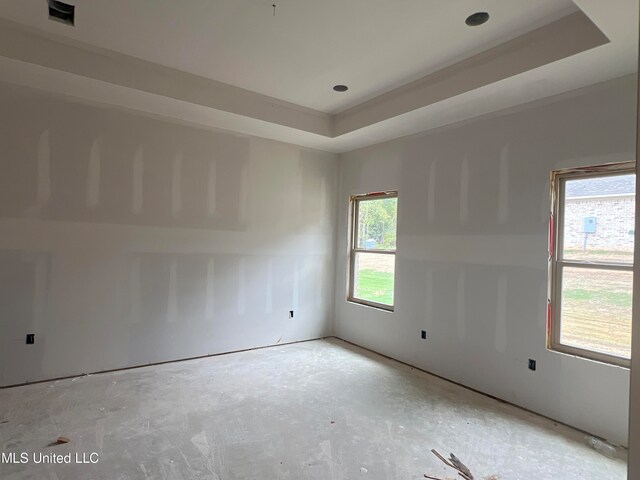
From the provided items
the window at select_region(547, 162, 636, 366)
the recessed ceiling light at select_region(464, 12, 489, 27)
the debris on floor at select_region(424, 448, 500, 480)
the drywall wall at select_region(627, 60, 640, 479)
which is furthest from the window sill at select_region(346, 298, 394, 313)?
the drywall wall at select_region(627, 60, 640, 479)

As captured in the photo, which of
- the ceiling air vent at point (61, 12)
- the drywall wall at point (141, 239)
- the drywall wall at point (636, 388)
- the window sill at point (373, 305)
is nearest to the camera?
the drywall wall at point (636, 388)

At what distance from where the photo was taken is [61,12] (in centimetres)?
267

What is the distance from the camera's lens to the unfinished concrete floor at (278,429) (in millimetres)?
2307

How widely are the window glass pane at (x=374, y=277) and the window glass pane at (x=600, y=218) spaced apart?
2.06 metres

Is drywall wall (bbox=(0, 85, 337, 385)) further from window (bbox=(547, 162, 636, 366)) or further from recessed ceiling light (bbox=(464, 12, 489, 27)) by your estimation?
window (bbox=(547, 162, 636, 366))

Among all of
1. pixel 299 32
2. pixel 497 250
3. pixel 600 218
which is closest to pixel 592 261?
pixel 600 218

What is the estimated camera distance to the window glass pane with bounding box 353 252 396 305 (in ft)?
15.8

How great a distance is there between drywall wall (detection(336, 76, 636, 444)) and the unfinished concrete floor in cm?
31

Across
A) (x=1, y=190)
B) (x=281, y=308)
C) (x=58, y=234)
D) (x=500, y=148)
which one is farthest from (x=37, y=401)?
(x=500, y=148)

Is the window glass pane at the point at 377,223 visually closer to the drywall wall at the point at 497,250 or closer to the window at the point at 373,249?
the window at the point at 373,249

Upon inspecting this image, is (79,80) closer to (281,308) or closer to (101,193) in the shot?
(101,193)

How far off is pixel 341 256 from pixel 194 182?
235 centimetres

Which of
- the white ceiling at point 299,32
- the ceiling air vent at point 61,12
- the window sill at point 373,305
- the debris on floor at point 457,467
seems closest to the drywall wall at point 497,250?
the window sill at point 373,305

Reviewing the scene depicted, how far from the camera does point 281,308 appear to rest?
16.6 ft
